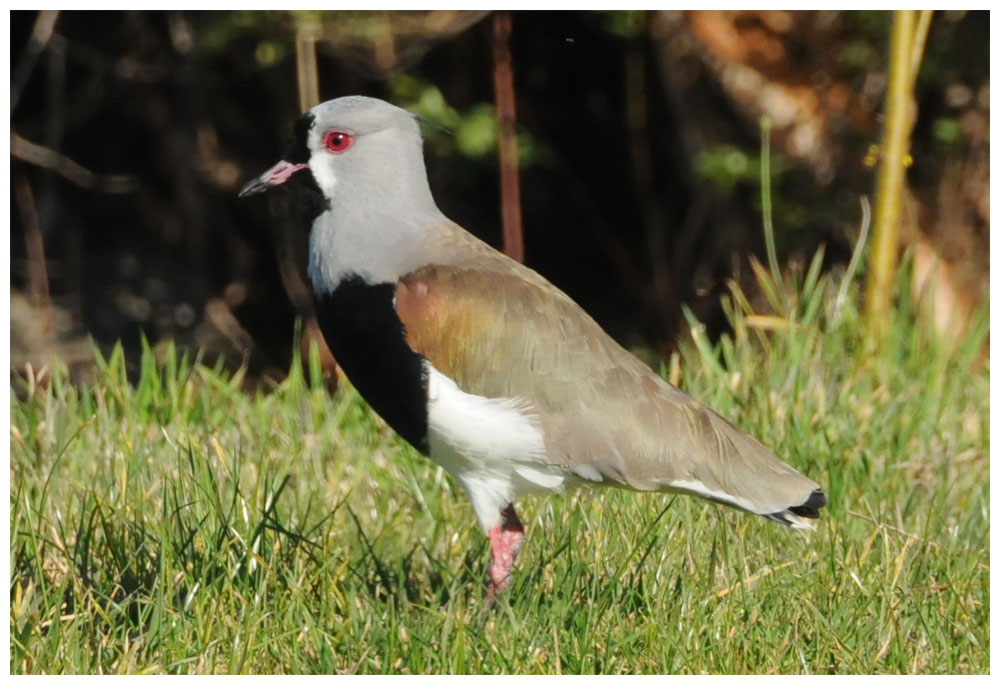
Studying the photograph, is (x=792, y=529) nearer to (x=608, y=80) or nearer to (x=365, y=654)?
(x=365, y=654)

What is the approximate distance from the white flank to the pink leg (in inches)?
2.5

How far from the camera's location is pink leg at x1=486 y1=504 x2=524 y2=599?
3.56 metres

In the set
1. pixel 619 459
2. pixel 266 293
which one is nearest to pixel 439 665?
pixel 619 459

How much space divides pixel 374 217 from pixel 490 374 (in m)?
0.53

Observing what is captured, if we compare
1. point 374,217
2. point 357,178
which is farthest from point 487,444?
point 357,178

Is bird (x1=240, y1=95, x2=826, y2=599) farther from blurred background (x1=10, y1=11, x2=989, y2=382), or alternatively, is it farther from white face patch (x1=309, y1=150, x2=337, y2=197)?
blurred background (x1=10, y1=11, x2=989, y2=382)

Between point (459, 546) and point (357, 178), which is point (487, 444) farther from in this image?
point (357, 178)

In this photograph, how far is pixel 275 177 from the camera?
12.4ft

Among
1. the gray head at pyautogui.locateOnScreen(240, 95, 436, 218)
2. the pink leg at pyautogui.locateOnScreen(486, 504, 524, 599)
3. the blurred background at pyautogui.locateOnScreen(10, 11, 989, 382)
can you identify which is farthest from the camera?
the blurred background at pyautogui.locateOnScreen(10, 11, 989, 382)

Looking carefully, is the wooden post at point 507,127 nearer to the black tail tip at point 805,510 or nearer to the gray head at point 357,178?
the gray head at point 357,178

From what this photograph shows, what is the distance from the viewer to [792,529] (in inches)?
155

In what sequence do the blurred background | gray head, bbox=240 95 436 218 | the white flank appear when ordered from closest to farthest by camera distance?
the white flank < gray head, bbox=240 95 436 218 < the blurred background

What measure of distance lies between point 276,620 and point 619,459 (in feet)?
3.02

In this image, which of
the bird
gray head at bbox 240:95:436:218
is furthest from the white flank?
gray head at bbox 240:95:436:218
